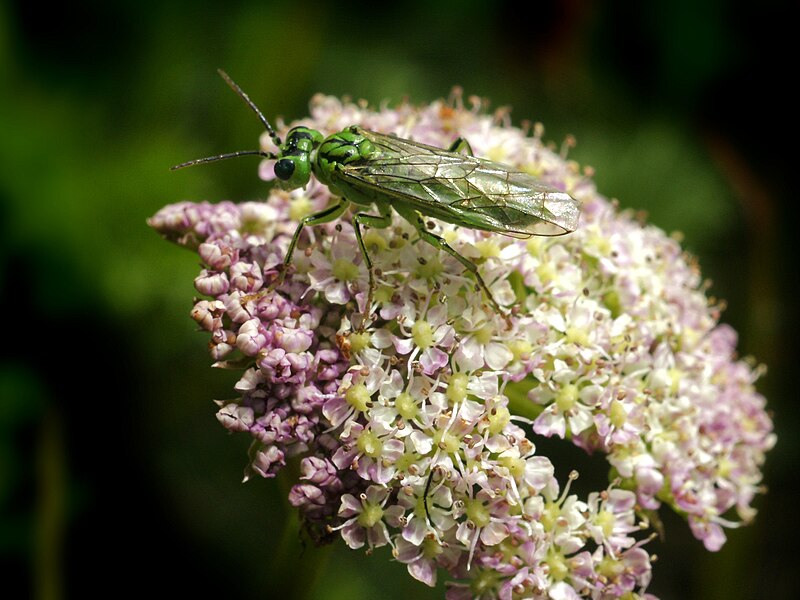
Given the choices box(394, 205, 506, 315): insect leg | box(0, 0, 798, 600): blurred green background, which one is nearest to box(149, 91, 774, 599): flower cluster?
box(394, 205, 506, 315): insect leg

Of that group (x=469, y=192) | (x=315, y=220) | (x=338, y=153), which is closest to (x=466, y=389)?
(x=469, y=192)

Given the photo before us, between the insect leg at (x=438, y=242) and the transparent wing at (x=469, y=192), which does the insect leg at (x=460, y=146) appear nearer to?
the transparent wing at (x=469, y=192)

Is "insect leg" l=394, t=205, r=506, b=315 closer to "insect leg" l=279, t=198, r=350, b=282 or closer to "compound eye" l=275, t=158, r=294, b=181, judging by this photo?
"insect leg" l=279, t=198, r=350, b=282

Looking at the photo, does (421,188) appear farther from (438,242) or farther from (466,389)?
(466,389)

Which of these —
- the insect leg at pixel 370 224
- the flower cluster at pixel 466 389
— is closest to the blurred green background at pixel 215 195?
the flower cluster at pixel 466 389

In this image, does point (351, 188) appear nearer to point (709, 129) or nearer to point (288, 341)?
point (288, 341)
